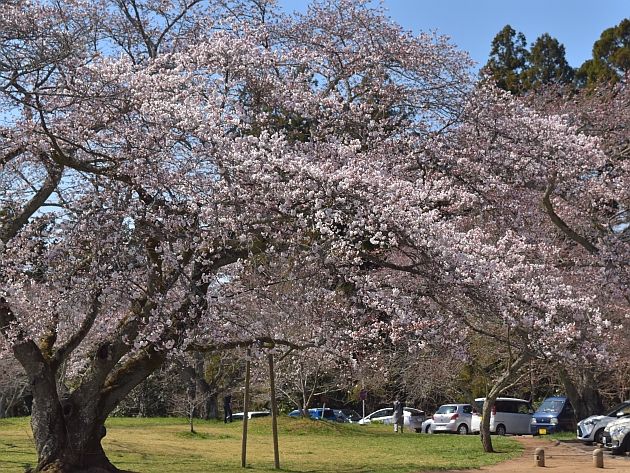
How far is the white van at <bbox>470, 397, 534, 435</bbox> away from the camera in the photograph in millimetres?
27547

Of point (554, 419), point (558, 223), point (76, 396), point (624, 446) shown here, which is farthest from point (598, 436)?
point (76, 396)

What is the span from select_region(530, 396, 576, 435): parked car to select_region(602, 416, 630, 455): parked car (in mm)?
8060

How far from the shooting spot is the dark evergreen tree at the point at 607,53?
29172mm

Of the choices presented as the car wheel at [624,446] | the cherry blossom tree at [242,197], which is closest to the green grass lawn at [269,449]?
the car wheel at [624,446]

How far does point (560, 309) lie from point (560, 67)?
25.0 metres

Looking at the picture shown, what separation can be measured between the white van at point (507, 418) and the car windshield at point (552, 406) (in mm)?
999

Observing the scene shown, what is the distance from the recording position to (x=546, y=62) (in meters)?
32.3

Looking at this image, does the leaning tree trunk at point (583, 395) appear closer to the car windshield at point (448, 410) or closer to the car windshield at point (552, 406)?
the car windshield at point (552, 406)

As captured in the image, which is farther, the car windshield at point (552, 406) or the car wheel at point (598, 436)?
the car windshield at point (552, 406)

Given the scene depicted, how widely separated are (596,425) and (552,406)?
22.0 ft

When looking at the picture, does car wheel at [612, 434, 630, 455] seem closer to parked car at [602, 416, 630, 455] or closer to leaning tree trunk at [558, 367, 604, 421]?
parked car at [602, 416, 630, 455]

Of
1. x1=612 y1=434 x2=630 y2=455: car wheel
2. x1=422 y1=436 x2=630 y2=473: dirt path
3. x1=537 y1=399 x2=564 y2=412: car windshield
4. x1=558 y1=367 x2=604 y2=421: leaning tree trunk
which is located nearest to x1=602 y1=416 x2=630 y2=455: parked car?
x1=612 y1=434 x2=630 y2=455: car wheel

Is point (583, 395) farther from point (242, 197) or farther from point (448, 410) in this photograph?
point (242, 197)

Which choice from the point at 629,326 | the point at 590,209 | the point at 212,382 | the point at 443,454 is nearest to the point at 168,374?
the point at 212,382
